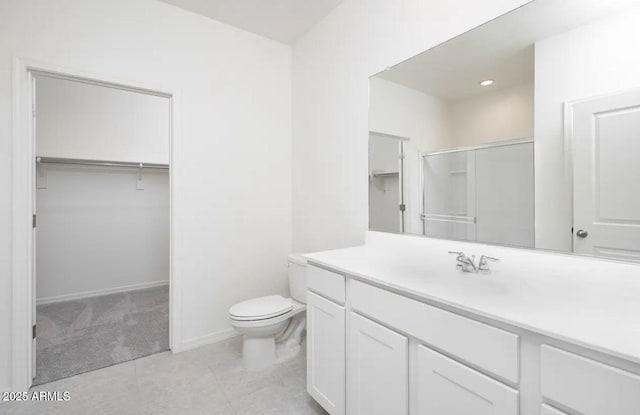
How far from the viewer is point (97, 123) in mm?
3193

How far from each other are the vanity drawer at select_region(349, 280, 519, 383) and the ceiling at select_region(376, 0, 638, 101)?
105 cm

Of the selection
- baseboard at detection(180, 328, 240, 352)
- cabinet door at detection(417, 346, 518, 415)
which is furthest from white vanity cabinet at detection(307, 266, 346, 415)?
baseboard at detection(180, 328, 240, 352)

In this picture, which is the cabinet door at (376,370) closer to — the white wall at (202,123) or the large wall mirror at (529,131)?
the large wall mirror at (529,131)

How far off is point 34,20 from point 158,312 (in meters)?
2.46

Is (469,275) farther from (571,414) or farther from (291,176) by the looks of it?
(291,176)

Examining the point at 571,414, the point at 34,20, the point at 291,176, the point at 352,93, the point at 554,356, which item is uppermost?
the point at 34,20

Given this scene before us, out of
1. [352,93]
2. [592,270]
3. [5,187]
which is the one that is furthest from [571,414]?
[5,187]

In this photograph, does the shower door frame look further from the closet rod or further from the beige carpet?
the closet rod

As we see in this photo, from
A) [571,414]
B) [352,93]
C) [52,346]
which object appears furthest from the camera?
[52,346]

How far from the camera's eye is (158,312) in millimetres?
2891

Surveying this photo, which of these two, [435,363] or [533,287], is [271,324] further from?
[533,287]

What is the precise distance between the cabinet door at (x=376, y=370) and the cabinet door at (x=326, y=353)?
67 millimetres

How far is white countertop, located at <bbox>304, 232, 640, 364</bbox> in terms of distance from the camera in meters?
0.72

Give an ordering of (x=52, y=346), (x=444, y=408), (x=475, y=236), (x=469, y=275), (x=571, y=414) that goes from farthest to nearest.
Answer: (x=52, y=346), (x=475, y=236), (x=469, y=275), (x=444, y=408), (x=571, y=414)
